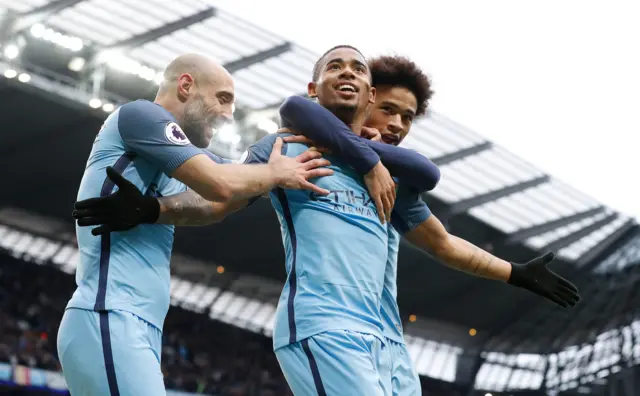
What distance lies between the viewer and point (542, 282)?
429cm

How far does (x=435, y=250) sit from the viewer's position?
13.6 feet

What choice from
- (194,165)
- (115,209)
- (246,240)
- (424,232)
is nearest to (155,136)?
(194,165)

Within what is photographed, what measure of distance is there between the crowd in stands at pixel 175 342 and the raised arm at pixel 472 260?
18096 mm

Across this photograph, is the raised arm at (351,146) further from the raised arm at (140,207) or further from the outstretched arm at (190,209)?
the outstretched arm at (190,209)

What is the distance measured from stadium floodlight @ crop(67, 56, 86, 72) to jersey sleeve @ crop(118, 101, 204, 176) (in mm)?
19741

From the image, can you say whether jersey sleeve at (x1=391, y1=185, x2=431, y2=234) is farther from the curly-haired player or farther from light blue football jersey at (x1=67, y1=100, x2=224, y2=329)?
light blue football jersey at (x1=67, y1=100, x2=224, y2=329)

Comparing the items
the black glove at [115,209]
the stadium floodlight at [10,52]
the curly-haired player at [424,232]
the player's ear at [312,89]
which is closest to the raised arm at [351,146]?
the player's ear at [312,89]

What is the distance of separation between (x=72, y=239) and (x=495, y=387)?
853 inches

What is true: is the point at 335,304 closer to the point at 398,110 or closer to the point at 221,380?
the point at 398,110

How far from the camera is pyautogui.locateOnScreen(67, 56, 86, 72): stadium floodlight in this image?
22.3 m

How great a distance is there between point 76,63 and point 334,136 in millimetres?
20195

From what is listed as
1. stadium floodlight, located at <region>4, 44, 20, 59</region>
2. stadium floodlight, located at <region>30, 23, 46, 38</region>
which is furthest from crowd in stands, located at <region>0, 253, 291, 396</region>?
stadium floodlight, located at <region>30, 23, 46, 38</region>

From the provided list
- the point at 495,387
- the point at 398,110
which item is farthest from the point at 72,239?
the point at 398,110

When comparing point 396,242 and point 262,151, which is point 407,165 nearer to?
point 396,242
